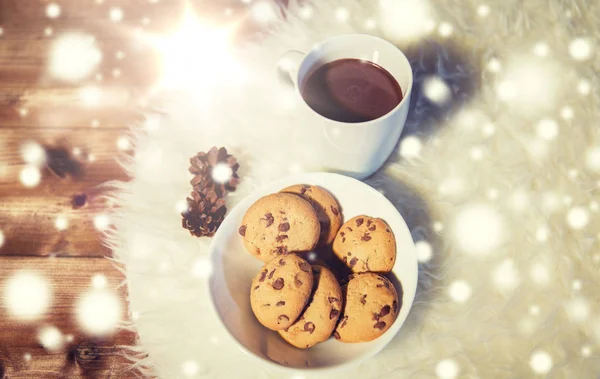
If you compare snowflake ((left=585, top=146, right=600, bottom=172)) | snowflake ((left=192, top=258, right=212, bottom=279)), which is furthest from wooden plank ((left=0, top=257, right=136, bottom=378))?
snowflake ((left=585, top=146, right=600, bottom=172))

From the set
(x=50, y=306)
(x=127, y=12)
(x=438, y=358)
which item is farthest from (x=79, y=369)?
(x=127, y=12)

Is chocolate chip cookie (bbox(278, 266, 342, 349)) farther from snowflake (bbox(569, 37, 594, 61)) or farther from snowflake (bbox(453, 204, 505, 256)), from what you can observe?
snowflake (bbox(569, 37, 594, 61))

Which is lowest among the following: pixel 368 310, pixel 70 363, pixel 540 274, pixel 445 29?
pixel 70 363

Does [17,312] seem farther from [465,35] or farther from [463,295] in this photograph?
[465,35]

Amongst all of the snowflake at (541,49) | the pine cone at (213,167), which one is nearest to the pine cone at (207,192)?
the pine cone at (213,167)

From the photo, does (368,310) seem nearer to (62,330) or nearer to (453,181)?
(453,181)

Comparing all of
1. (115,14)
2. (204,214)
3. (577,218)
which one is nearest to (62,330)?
(204,214)
